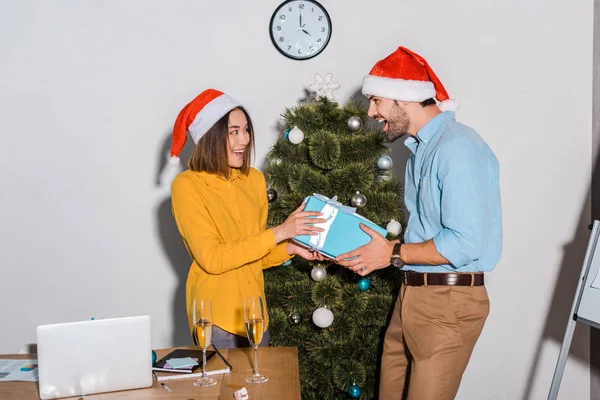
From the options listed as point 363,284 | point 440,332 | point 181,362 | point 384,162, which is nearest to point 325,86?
point 384,162

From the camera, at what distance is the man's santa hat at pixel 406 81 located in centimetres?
227

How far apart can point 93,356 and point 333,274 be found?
142 centimetres

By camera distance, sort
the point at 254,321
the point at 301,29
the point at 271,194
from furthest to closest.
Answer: the point at 301,29, the point at 271,194, the point at 254,321

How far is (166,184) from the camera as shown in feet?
11.3

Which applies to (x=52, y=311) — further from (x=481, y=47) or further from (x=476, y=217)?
(x=481, y=47)

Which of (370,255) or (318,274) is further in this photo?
(318,274)

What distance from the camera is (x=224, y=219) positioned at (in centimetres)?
231

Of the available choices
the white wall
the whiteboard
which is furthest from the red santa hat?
the whiteboard

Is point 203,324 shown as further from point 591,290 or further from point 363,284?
point 591,290

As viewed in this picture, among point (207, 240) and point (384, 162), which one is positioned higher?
point (384, 162)

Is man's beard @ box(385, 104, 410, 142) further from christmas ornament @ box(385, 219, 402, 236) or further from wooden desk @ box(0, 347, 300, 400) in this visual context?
wooden desk @ box(0, 347, 300, 400)

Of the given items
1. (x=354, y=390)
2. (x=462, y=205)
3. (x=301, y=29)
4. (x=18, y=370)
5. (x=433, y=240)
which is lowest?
(x=354, y=390)

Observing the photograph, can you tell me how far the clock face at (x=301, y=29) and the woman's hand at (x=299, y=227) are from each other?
4.59ft

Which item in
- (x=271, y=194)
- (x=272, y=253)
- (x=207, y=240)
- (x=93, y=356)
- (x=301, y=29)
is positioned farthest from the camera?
(x=301, y=29)
